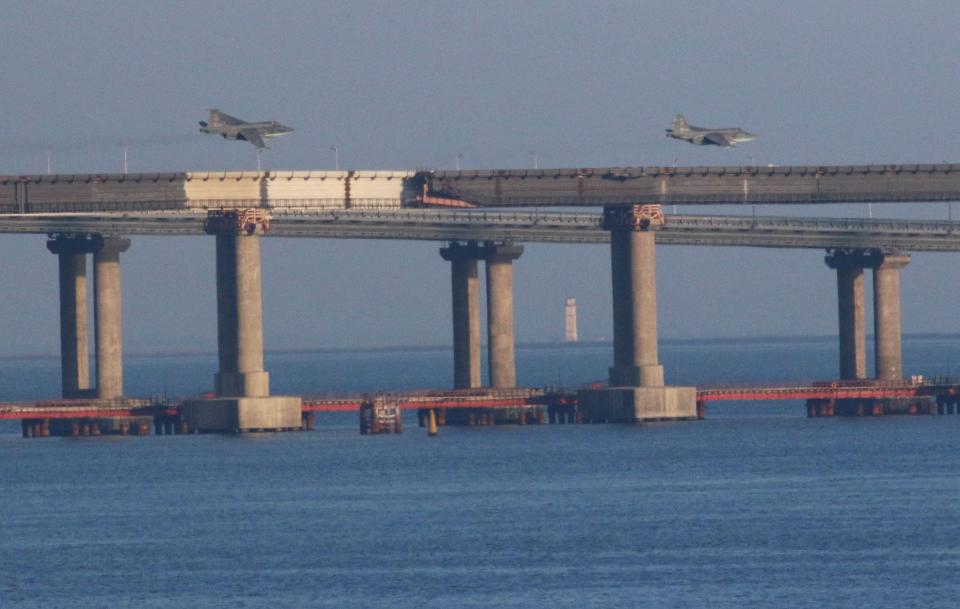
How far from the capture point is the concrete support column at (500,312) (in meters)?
176

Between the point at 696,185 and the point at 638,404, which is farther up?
the point at 696,185

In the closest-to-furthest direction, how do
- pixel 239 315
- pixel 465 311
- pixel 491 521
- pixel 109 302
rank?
pixel 491 521 < pixel 239 315 < pixel 109 302 < pixel 465 311

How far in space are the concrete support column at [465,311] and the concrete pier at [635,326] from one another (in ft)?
84.5

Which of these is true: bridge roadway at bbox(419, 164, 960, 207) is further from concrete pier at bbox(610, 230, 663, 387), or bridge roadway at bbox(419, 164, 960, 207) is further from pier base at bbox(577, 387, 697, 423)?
pier base at bbox(577, 387, 697, 423)

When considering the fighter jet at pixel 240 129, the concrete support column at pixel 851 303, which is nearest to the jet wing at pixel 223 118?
the fighter jet at pixel 240 129

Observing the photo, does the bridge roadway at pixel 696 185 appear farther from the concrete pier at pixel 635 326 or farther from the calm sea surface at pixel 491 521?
the calm sea surface at pixel 491 521

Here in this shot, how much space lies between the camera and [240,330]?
144250 millimetres

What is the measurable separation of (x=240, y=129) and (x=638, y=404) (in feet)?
90.9

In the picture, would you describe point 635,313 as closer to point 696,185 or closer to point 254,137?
point 696,185

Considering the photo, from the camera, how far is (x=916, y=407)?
167 m

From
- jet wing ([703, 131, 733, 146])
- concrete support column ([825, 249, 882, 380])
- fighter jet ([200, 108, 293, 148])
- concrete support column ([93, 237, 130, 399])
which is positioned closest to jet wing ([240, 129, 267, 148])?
fighter jet ([200, 108, 293, 148])

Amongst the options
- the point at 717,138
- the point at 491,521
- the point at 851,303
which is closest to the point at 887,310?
the point at 851,303

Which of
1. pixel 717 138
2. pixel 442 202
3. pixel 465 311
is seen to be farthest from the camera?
pixel 465 311

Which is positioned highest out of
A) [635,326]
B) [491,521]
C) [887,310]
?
[887,310]
